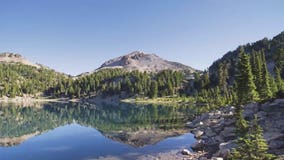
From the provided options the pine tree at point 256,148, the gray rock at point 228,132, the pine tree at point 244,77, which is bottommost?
the gray rock at point 228,132

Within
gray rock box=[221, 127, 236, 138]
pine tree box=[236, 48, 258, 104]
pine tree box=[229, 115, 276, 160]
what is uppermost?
pine tree box=[236, 48, 258, 104]

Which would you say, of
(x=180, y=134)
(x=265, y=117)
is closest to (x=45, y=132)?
(x=180, y=134)

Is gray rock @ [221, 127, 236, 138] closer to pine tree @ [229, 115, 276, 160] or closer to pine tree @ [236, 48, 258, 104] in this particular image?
pine tree @ [236, 48, 258, 104]

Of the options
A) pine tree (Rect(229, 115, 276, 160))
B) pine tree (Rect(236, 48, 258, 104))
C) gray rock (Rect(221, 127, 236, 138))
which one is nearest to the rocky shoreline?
gray rock (Rect(221, 127, 236, 138))

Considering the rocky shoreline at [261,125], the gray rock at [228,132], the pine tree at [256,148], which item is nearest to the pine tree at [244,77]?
the rocky shoreline at [261,125]

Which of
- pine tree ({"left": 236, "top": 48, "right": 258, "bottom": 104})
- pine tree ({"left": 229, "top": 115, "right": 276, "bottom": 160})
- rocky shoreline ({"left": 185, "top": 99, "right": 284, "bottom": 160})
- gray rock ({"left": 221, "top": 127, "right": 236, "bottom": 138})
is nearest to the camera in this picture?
pine tree ({"left": 229, "top": 115, "right": 276, "bottom": 160})

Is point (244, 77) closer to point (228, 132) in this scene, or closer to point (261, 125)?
point (228, 132)

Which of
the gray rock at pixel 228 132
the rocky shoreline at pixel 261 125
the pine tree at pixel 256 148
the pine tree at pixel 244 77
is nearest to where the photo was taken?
the pine tree at pixel 256 148

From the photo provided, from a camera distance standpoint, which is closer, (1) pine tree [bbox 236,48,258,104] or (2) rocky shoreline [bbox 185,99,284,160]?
(2) rocky shoreline [bbox 185,99,284,160]

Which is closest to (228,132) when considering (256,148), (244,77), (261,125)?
(261,125)

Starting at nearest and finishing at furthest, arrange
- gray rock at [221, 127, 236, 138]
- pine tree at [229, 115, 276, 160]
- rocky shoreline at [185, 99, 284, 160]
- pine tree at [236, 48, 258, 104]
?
pine tree at [229, 115, 276, 160]
rocky shoreline at [185, 99, 284, 160]
gray rock at [221, 127, 236, 138]
pine tree at [236, 48, 258, 104]

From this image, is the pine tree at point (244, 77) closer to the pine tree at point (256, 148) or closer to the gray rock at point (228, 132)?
the gray rock at point (228, 132)

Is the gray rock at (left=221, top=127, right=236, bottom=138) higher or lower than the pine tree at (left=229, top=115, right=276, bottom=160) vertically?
lower

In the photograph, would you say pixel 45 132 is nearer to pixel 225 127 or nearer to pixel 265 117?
pixel 225 127
